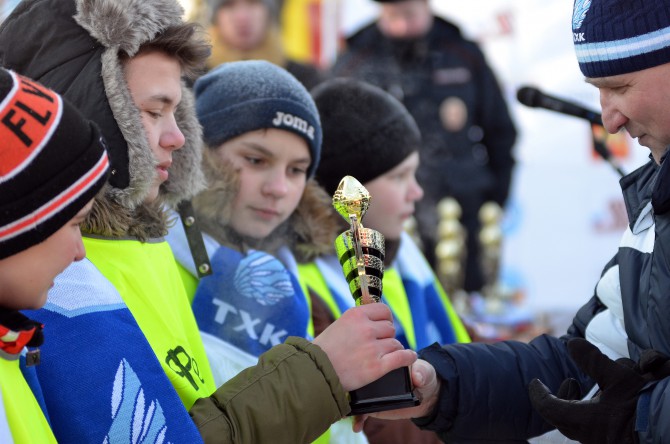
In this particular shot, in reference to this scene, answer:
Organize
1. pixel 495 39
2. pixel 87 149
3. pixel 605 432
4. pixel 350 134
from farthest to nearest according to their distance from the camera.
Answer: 1. pixel 495 39
2. pixel 350 134
3. pixel 605 432
4. pixel 87 149

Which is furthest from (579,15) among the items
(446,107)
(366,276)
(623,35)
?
(446,107)

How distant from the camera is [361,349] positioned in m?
2.06

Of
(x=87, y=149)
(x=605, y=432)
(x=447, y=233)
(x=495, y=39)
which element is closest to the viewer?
(x=87, y=149)

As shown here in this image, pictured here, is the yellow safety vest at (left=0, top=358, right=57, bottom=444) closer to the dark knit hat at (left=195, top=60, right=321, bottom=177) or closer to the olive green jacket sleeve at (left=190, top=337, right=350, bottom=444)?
the olive green jacket sleeve at (left=190, top=337, right=350, bottom=444)

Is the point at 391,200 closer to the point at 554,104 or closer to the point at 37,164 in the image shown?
the point at 554,104

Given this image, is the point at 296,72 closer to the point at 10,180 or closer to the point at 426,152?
the point at 426,152

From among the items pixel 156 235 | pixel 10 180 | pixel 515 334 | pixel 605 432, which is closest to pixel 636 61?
pixel 605 432

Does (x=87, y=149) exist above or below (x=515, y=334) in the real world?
above

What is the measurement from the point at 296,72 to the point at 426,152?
1.57 meters

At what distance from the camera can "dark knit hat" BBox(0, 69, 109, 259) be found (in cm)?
163

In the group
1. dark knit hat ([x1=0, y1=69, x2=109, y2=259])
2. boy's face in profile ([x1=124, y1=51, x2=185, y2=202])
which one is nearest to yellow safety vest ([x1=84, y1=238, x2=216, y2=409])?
boy's face in profile ([x1=124, y1=51, x2=185, y2=202])

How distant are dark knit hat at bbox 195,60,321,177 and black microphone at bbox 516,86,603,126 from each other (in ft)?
2.14

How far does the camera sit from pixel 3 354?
1691 millimetres

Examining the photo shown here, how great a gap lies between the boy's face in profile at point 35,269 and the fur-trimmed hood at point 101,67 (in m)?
0.31
